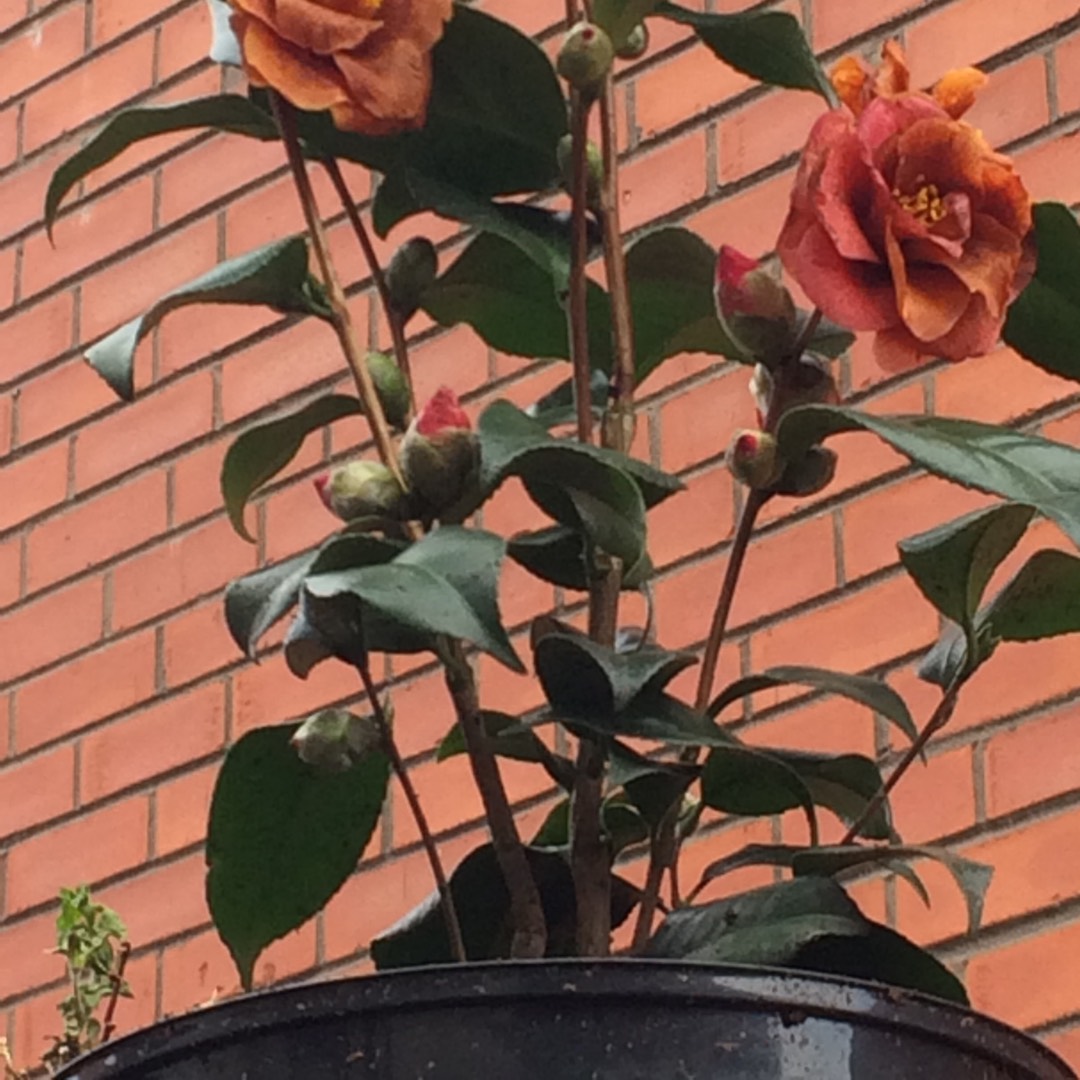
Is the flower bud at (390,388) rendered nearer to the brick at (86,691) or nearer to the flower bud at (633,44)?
the flower bud at (633,44)

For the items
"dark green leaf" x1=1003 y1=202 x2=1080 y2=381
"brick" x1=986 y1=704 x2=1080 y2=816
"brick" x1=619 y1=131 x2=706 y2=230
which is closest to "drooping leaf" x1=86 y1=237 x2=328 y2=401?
"dark green leaf" x1=1003 y1=202 x2=1080 y2=381

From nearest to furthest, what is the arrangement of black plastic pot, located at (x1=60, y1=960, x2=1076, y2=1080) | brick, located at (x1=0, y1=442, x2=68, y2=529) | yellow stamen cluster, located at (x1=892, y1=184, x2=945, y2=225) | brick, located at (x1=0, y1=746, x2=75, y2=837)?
black plastic pot, located at (x1=60, y1=960, x2=1076, y2=1080) < yellow stamen cluster, located at (x1=892, y1=184, x2=945, y2=225) < brick, located at (x1=0, y1=746, x2=75, y2=837) < brick, located at (x1=0, y1=442, x2=68, y2=529)

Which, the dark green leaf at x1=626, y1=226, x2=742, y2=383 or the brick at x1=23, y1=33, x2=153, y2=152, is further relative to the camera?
the brick at x1=23, y1=33, x2=153, y2=152

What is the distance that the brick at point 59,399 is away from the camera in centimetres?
186

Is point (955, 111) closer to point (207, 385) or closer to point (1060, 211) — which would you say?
point (1060, 211)

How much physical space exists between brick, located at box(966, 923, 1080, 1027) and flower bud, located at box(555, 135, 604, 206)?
1.99 ft

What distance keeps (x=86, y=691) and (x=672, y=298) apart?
105 centimetres

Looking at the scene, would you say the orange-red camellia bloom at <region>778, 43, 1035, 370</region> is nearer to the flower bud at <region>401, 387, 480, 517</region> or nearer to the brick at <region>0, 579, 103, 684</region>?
the flower bud at <region>401, 387, 480, 517</region>

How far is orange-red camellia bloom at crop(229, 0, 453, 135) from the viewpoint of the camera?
69 cm

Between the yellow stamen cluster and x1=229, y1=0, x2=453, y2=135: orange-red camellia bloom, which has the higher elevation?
x1=229, y1=0, x2=453, y2=135: orange-red camellia bloom

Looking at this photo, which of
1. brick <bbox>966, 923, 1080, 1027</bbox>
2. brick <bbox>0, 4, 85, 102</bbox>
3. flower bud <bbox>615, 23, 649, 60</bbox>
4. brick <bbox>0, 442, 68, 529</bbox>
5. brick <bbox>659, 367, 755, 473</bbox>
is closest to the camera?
flower bud <bbox>615, 23, 649, 60</bbox>

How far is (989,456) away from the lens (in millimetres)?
644

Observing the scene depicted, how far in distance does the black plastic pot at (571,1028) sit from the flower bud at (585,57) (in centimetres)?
29

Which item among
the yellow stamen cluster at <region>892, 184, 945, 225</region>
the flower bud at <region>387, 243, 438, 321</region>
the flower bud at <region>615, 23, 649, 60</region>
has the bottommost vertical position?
the yellow stamen cluster at <region>892, 184, 945, 225</region>
